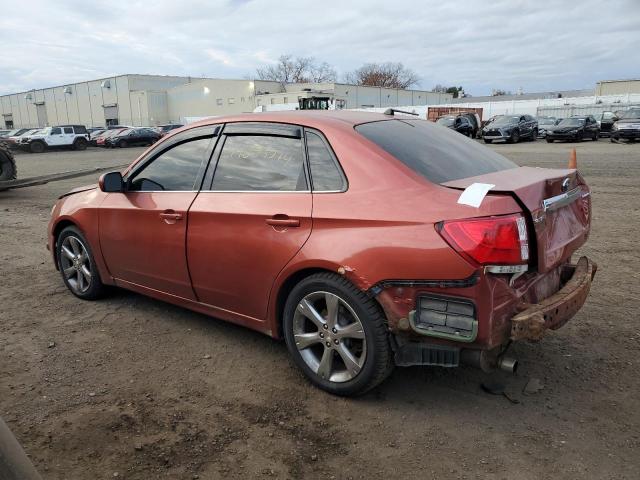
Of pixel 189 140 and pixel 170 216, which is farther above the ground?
pixel 189 140

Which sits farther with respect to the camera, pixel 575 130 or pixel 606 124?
pixel 606 124

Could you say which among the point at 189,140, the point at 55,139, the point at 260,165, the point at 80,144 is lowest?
the point at 80,144

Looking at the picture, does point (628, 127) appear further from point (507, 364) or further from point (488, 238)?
point (488, 238)

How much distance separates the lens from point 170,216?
12.4 ft

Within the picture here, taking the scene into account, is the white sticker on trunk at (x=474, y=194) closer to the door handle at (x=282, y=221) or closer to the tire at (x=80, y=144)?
the door handle at (x=282, y=221)

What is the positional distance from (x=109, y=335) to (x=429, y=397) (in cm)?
249

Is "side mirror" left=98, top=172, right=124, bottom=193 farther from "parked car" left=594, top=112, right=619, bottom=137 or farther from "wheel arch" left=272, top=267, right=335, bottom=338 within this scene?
"parked car" left=594, top=112, right=619, bottom=137

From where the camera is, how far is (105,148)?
131 ft

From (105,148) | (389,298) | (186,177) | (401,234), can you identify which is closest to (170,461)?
(389,298)

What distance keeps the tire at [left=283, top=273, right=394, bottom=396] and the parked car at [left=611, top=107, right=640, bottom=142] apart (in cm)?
2690

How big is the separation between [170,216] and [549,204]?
2504mm

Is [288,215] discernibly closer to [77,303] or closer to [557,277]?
[557,277]

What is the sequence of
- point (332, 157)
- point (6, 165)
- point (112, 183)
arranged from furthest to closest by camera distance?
1. point (6, 165)
2. point (112, 183)
3. point (332, 157)

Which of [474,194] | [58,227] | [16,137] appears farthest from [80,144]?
[474,194]
